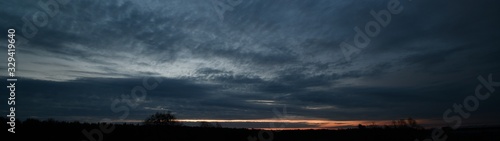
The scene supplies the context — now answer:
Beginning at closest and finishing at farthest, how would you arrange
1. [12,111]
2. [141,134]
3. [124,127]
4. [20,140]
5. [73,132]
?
[12,111], [20,140], [73,132], [141,134], [124,127]

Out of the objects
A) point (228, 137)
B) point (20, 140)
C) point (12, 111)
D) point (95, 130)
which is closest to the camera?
point (12, 111)

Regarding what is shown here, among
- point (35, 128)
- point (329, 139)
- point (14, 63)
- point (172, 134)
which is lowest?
point (329, 139)

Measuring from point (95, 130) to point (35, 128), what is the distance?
15.5 ft

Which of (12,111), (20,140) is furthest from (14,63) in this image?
(20,140)

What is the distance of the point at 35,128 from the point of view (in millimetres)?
24750

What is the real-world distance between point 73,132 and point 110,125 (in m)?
7.24

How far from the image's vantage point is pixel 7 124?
23625 millimetres

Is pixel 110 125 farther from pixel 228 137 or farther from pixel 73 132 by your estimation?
pixel 228 137

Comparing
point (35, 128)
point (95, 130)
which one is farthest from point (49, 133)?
point (95, 130)

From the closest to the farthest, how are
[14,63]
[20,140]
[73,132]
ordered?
[14,63], [20,140], [73,132]

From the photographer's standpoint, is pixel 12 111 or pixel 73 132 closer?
pixel 12 111

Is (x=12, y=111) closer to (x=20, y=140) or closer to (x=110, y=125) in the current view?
(x=20, y=140)

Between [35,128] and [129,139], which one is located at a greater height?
[35,128]

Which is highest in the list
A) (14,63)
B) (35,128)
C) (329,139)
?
(14,63)
